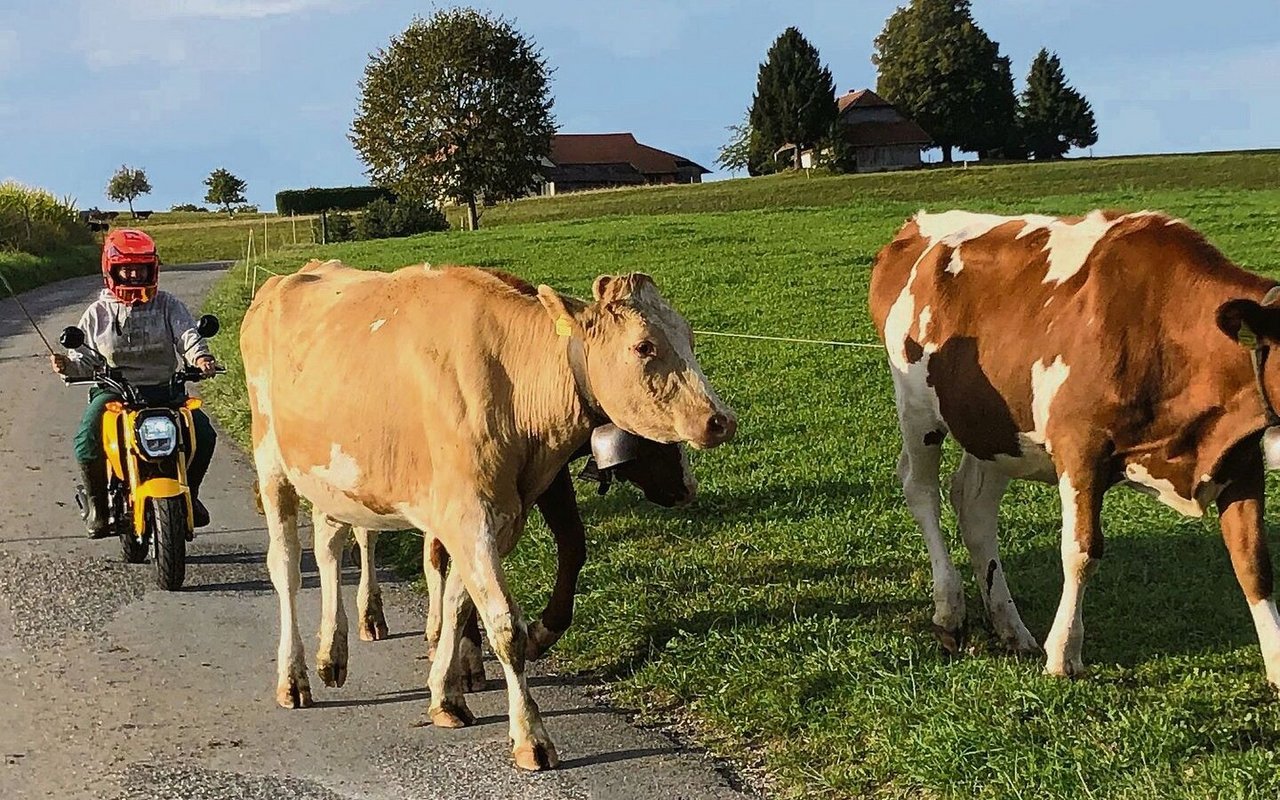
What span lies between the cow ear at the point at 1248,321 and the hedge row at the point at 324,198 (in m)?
69.6

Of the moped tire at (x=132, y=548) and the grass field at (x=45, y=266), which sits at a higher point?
the grass field at (x=45, y=266)

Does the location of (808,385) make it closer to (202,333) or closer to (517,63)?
(202,333)

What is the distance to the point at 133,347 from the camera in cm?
860

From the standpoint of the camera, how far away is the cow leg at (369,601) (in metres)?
7.05

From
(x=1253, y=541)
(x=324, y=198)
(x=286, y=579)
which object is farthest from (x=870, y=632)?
(x=324, y=198)

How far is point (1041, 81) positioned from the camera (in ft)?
324

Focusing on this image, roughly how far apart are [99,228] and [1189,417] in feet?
108

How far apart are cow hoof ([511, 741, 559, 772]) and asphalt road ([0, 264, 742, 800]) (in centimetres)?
5

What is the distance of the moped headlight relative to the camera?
25.8 feet

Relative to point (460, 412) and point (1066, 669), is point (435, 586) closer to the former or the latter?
point (460, 412)

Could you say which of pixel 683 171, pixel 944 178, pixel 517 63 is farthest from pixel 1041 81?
pixel 517 63

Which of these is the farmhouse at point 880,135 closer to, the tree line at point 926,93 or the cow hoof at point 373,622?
the tree line at point 926,93

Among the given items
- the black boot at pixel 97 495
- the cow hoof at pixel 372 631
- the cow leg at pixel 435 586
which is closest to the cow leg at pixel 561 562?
the cow leg at pixel 435 586

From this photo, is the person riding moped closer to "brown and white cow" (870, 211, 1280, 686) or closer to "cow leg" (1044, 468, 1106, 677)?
"brown and white cow" (870, 211, 1280, 686)
